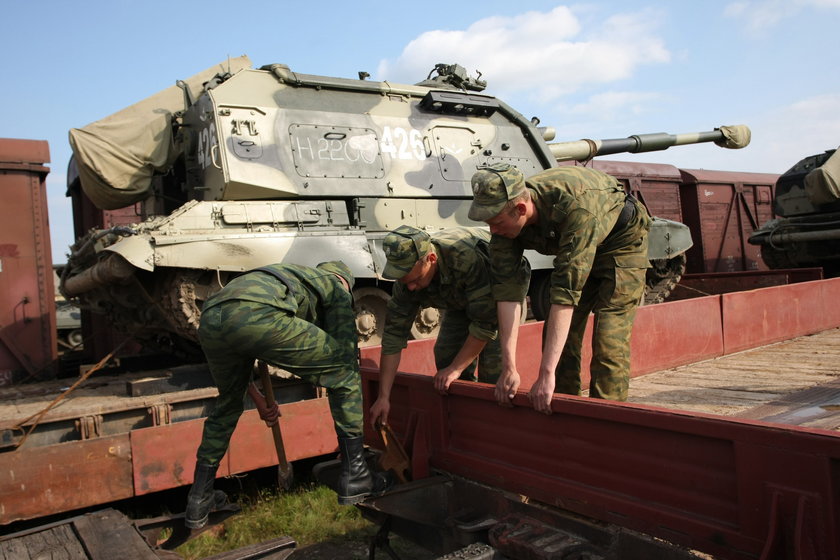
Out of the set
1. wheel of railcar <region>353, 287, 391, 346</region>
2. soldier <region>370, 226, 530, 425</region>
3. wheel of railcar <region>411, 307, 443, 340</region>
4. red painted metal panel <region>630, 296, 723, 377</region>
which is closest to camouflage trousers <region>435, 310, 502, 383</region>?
soldier <region>370, 226, 530, 425</region>

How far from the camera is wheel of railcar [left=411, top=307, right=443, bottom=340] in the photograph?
704 cm

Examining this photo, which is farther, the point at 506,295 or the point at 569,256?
the point at 506,295

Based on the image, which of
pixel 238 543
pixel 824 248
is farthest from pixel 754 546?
pixel 824 248

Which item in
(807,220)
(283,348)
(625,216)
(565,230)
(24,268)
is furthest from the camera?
(807,220)

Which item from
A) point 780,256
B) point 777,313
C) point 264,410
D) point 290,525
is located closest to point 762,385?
point 777,313

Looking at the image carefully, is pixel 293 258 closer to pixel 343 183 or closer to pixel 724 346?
pixel 343 183

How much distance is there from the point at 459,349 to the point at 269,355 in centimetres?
103

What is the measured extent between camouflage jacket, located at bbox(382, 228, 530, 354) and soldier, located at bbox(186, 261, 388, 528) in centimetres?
22

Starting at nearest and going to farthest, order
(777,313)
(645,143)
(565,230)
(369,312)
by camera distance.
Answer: (565,230) → (369,312) → (777,313) → (645,143)

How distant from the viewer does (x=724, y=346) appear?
6.30 m

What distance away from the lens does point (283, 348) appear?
3.07 metres

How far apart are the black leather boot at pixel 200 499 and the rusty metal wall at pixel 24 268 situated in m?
4.73

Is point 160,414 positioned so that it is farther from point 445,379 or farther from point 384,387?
point 445,379

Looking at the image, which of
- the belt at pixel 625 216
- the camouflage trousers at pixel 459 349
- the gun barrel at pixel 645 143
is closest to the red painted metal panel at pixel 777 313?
Result: the gun barrel at pixel 645 143
